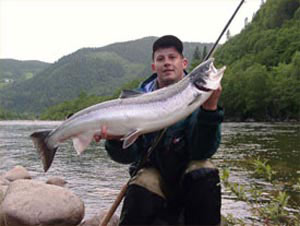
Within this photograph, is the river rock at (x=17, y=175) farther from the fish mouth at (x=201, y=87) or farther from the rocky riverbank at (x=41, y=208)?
the fish mouth at (x=201, y=87)

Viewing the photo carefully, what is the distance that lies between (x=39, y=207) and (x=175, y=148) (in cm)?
433

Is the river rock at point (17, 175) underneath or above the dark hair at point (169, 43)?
underneath

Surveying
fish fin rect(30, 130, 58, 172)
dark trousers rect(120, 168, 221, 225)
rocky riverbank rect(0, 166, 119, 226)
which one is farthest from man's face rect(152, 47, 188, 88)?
rocky riverbank rect(0, 166, 119, 226)

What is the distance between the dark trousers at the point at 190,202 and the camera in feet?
14.3

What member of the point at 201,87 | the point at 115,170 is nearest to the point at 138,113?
the point at 201,87

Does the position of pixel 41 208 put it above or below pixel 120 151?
below

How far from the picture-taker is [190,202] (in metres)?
4.43

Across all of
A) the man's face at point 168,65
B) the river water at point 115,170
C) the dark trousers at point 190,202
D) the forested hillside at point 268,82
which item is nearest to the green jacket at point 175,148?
the dark trousers at point 190,202

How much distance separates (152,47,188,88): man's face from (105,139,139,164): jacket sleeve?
0.83m

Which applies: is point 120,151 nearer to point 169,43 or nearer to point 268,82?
point 169,43

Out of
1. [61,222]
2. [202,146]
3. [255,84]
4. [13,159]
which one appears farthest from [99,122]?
[255,84]

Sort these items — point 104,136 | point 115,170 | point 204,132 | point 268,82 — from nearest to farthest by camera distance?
point 104,136, point 204,132, point 115,170, point 268,82

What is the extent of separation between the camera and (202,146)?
4.31 meters

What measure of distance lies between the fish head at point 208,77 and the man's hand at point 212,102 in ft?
0.34
